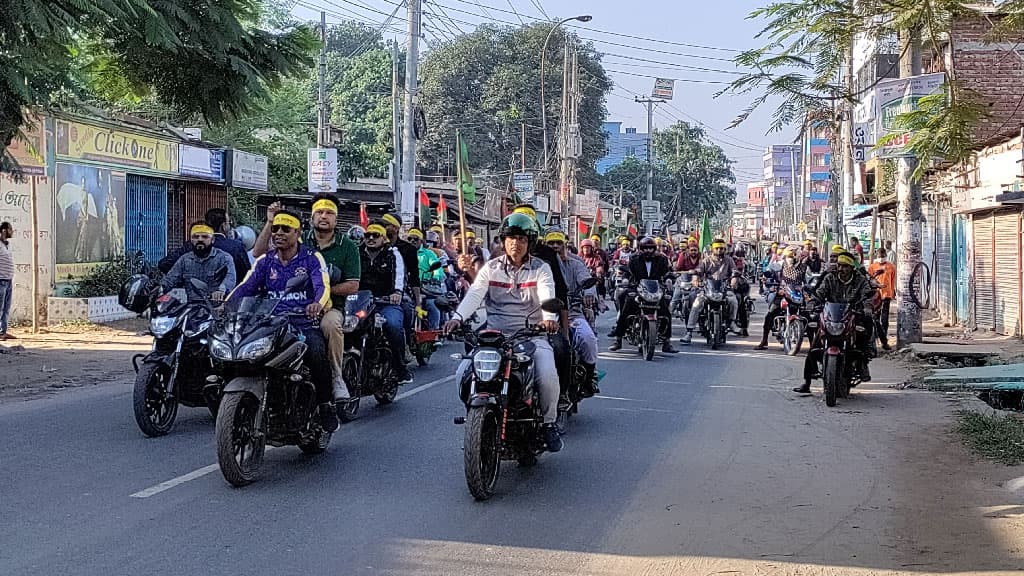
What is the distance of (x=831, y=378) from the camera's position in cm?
1172

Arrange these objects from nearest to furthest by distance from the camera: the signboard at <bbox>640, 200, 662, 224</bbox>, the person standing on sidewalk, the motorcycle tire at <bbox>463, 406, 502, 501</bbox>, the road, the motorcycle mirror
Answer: the road → the motorcycle tire at <bbox>463, 406, 502, 501</bbox> → the motorcycle mirror → the person standing on sidewalk → the signboard at <bbox>640, 200, 662, 224</bbox>

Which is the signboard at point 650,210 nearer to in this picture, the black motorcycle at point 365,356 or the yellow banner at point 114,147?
the yellow banner at point 114,147

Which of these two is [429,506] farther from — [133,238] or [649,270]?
[133,238]

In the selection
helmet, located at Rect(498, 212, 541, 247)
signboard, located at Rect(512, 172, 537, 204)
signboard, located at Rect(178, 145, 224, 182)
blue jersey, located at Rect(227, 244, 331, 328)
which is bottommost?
blue jersey, located at Rect(227, 244, 331, 328)

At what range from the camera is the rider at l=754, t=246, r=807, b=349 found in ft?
63.1

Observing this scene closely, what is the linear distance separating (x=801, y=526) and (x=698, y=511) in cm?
63

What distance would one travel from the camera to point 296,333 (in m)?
7.46

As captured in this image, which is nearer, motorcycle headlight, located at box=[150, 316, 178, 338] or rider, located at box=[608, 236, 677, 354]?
motorcycle headlight, located at box=[150, 316, 178, 338]

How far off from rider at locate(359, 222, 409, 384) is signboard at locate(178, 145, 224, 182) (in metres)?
15.5

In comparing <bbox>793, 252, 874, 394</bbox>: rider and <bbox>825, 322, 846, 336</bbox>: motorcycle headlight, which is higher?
<bbox>793, 252, 874, 394</bbox>: rider

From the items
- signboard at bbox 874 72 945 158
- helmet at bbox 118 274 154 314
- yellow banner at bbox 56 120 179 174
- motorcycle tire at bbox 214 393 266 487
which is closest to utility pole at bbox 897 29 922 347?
signboard at bbox 874 72 945 158

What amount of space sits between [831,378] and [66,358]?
33.5ft

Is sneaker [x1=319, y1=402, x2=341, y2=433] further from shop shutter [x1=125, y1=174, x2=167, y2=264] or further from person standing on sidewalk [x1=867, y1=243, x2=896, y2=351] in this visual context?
shop shutter [x1=125, y1=174, x2=167, y2=264]

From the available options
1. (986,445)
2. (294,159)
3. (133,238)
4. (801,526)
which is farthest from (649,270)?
(294,159)
